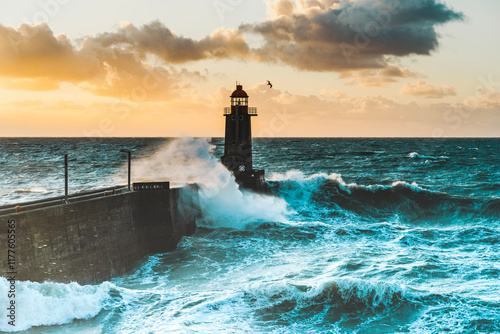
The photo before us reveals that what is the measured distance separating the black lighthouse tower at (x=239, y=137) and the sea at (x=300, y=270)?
86cm

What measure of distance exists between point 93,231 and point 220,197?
31.4 ft

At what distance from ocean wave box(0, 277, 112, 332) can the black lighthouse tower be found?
14.0m

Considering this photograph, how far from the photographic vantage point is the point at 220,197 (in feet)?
79.4

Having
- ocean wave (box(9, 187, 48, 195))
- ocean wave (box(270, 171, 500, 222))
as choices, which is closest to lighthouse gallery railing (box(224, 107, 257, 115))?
ocean wave (box(270, 171, 500, 222))

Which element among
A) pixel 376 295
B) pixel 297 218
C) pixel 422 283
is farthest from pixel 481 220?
pixel 376 295

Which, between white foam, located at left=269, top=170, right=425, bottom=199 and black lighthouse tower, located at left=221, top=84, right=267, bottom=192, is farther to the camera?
white foam, located at left=269, top=170, right=425, bottom=199

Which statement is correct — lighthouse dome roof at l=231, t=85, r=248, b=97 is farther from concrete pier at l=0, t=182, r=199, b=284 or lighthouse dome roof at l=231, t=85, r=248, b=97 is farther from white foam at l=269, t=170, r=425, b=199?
concrete pier at l=0, t=182, r=199, b=284

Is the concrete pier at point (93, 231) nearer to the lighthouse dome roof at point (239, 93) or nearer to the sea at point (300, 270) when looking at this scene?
the sea at point (300, 270)

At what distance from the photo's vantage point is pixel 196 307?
13.0 meters

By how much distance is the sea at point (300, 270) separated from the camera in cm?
1218

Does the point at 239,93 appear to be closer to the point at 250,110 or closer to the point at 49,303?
the point at 250,110

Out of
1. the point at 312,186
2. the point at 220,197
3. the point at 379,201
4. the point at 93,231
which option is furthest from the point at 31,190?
the point at 379,201

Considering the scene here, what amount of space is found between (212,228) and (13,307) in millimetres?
11747

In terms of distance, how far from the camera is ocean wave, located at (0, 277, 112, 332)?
11711 mm
